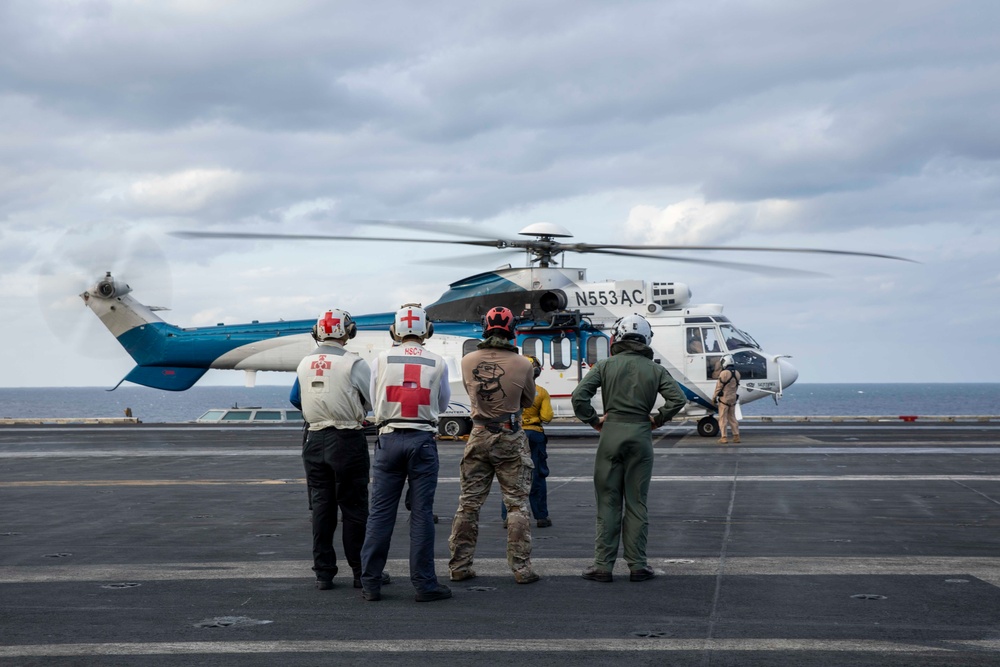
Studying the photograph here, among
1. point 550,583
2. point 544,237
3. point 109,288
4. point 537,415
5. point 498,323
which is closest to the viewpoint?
point 550,583

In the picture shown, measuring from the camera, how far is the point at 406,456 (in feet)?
23.1

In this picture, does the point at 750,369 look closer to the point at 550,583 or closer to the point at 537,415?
the point at 537,415

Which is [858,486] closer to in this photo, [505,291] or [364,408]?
[364,408]

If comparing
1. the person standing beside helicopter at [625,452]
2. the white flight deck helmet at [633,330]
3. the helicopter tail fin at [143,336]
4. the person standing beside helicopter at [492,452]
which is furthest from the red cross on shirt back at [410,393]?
the helicopter tail fin at [143,336]

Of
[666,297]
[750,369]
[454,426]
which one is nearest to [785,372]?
[750,369]

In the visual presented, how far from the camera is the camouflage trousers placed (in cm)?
745

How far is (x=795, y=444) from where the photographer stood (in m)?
21.4

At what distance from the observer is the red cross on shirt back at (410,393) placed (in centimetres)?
709

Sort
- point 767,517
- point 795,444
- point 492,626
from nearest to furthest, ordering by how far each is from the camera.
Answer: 1. point 492,626
2. point 767,517
3. point 795,444

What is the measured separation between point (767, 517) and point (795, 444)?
1142 centimetres

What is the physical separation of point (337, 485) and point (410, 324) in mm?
1367

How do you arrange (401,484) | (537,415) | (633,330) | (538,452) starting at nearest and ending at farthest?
(401,484)
(633,330)
(537,415)
(538,452)

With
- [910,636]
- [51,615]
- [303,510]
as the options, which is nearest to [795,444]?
[303,510]

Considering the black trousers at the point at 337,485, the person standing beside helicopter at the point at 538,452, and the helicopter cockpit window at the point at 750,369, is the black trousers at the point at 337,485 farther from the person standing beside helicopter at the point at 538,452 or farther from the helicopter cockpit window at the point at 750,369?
the helicopter cockpit window at the point at 750,369
